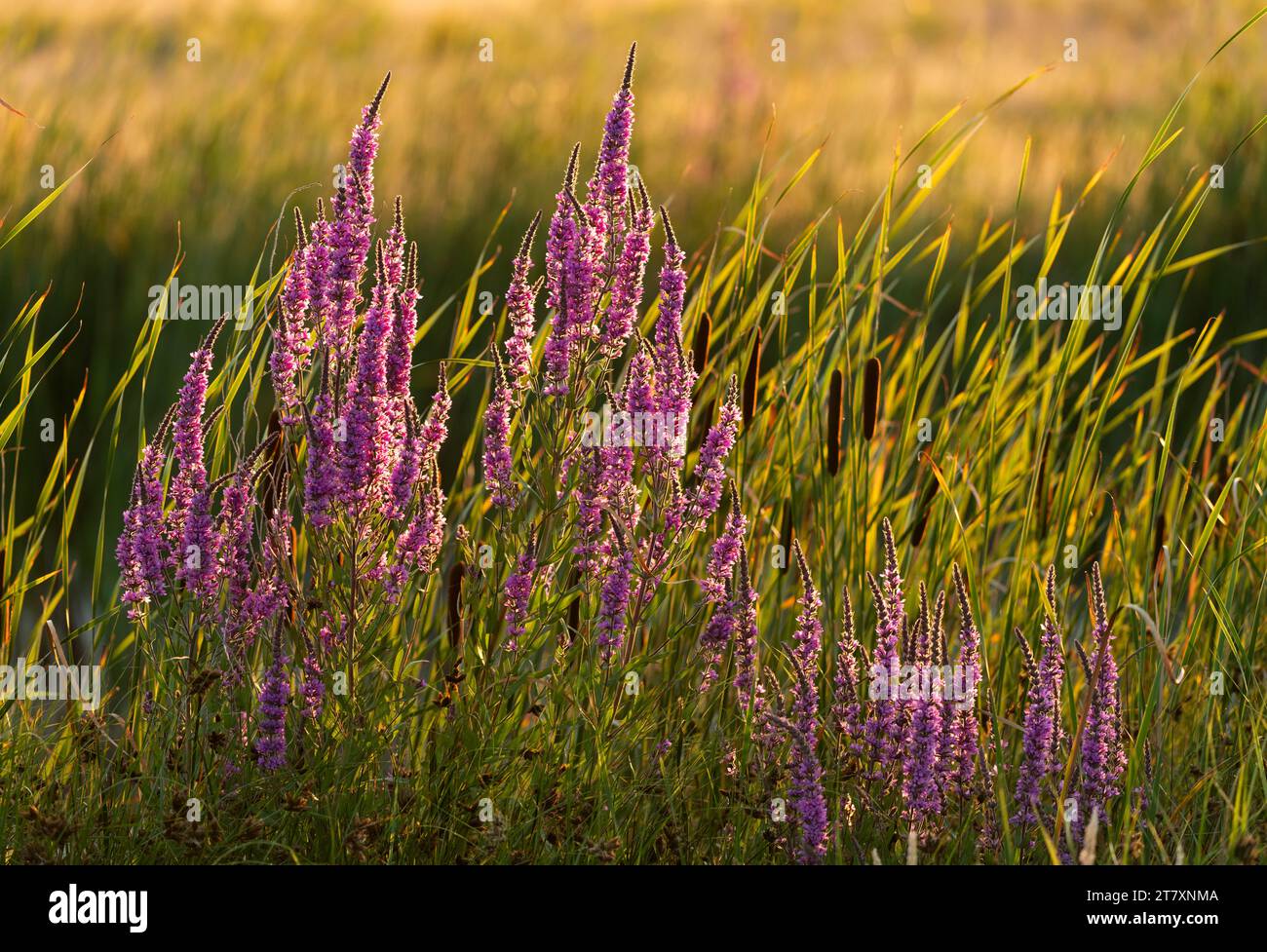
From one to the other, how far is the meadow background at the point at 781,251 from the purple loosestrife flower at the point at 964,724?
355 mm

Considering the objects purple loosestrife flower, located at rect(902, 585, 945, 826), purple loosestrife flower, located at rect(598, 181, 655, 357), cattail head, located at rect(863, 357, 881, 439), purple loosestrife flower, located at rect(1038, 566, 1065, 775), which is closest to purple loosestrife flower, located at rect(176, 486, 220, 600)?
purple loosestrife flower, located at rect(598, 181, 655, 357)

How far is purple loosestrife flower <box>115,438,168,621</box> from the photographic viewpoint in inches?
100

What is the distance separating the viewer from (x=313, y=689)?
2.47m

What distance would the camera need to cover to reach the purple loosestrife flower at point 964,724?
2.55 m

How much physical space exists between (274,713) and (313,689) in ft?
0.28

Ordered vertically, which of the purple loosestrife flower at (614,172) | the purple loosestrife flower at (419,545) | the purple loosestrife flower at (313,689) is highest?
the purple loosestrife flower at (614,172)

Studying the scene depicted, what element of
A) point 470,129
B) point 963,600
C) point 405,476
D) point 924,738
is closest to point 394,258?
point 405,476

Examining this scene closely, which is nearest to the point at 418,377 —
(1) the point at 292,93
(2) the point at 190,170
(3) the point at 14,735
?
(2) the point at 190,170

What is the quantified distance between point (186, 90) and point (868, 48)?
27.9ft

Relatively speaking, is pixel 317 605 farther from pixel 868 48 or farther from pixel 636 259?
pixel 868 48

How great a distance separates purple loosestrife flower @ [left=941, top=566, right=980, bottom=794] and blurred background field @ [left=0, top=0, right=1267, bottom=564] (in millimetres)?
3287

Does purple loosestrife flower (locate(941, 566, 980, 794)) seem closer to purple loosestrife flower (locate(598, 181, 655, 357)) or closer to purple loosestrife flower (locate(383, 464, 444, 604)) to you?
purple loosestrife flower (locate(598, 181, 655, 357))

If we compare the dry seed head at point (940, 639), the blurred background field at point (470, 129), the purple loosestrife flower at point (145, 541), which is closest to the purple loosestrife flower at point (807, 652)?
the dry seed head at point (940, 639)

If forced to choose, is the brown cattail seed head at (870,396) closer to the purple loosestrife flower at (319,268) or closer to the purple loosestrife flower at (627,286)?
the purple loosestrife flower at (627,286)
